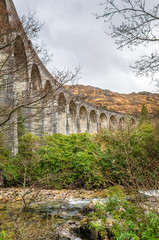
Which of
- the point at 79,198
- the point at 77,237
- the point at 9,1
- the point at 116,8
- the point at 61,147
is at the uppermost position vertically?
the point at 9,1

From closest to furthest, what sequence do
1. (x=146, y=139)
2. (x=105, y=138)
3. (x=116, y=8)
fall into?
1. (x=116, y=8)
2. (x=146, y=139)
3. (x=105, y=138)

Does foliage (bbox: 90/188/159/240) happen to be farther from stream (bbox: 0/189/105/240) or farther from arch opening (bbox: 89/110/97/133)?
arch opening (bbox: 89/110/97/133)

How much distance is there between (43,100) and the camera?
16.9ft

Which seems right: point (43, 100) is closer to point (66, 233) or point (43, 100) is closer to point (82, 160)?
point (66, 233)

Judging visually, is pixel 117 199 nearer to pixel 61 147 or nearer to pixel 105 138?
pixel 61 147

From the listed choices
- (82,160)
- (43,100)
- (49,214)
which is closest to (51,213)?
(49,214)

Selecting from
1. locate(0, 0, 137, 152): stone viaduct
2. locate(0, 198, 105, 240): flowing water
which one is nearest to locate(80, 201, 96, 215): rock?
locate(0, 198, 105, 240): flowing water

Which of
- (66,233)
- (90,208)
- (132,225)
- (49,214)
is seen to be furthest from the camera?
(49,214)

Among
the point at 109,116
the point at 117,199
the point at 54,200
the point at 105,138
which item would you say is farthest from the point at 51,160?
the point at 109,116

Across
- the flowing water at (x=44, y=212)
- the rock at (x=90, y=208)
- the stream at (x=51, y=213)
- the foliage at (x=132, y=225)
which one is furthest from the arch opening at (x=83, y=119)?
the foliage at (x=132, y=225)

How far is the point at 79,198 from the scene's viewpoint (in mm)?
6582

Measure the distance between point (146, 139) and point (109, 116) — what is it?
101ft

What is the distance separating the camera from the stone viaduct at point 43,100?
16.2ft

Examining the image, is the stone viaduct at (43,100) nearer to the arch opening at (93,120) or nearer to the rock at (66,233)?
the arch opening at (93,120)
